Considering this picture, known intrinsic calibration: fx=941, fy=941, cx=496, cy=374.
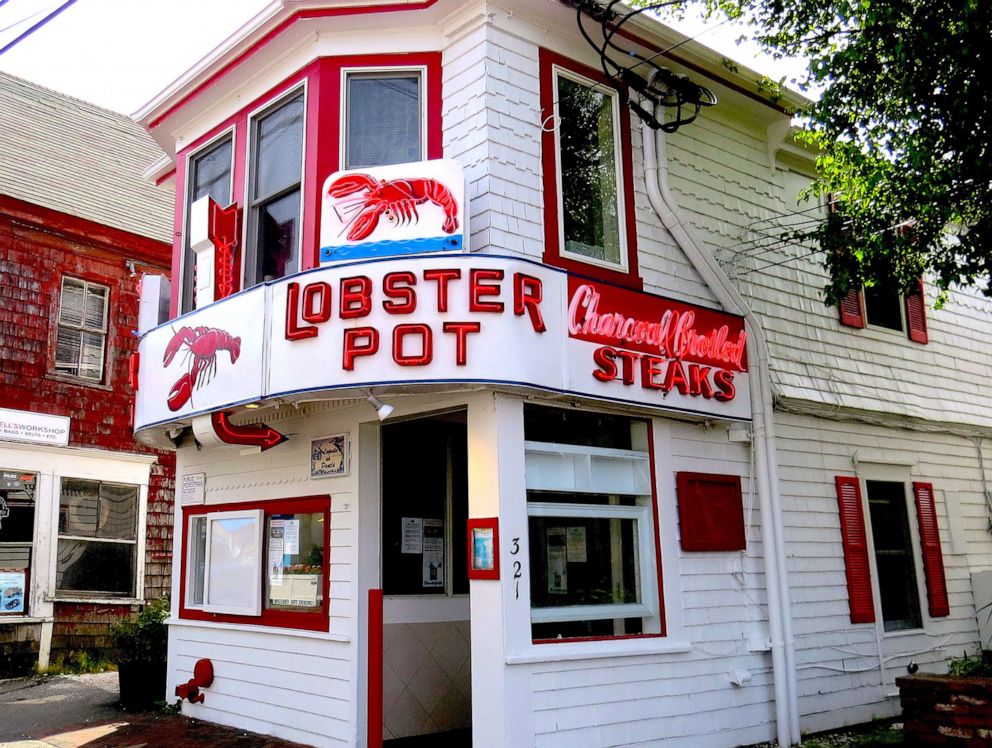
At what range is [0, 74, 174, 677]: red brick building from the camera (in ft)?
43.9

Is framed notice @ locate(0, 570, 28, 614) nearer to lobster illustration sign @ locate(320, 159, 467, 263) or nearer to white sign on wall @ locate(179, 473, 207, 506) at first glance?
white sign on wall @ locate(179, 473, 207, 506)

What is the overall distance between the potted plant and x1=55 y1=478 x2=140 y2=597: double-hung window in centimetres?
331

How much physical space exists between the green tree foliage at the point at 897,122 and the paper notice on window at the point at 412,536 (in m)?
4.67

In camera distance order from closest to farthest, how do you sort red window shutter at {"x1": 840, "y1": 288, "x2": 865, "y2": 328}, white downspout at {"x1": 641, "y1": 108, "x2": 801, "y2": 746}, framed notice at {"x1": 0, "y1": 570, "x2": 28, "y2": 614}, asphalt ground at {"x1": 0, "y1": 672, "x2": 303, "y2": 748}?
asphalt ground at {"x1": 0, "y1": 672, "x2": 303, "y2": 748}
white downspout at {"x1": 641, "y1": 108, "x2": 801, "y2": 746}
red window shutter at {"x1": 840, "y1": 288, "x2": 865, "y2": 328}
framed notice at {"x1": 0, "y1": 570, "x2": 28, "y2": 614}

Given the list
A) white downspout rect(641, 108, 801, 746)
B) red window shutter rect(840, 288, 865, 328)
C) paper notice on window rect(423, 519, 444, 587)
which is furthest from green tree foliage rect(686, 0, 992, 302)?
paper notice on window rect(423, 519, 444, 587)

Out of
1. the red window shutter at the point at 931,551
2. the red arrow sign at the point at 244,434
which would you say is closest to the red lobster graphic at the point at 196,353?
the red arrow sign at the point at 244,434

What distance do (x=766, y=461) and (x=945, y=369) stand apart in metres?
4.95

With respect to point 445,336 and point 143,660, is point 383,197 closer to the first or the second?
point 445,336

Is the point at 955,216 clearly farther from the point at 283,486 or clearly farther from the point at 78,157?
the point at 78,157

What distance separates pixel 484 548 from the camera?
7.13m

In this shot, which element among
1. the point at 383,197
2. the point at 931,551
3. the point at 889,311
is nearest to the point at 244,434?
the point at 383,197

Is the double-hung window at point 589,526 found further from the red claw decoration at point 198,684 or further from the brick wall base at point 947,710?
the red claw decoration at point 198,684

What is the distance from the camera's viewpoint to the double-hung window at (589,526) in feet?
24.8

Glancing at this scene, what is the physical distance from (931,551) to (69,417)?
39.6 ft
